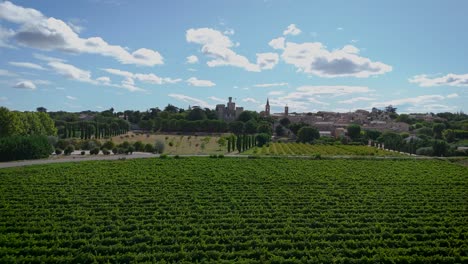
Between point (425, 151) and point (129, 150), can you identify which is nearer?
point (129, 150)

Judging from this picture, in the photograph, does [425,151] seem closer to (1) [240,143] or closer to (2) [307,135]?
(2) [307,135]

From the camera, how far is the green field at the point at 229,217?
13484 mm

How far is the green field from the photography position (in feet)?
44.2

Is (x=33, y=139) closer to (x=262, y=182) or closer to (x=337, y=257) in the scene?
(x=262, y=182)

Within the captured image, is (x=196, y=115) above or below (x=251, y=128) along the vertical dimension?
above

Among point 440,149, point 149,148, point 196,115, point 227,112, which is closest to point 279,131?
point 196,115

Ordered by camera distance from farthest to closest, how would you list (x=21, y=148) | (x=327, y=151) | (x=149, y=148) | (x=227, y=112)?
(x=227, y=112), (x=327, y=151), (x=149, y=148), (x=21, y=148)

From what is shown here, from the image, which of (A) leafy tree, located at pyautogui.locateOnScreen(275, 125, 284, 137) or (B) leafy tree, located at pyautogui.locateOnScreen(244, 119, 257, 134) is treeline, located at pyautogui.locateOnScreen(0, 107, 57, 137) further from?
(A) leafy tree, located at pyautogui.locateOnScreen(275, 125, 284, 137)

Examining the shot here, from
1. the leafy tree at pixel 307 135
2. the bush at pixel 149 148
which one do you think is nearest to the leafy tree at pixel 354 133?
the leafy tree at pixel 307 135

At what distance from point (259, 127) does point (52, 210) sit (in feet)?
245

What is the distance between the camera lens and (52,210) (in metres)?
18.8

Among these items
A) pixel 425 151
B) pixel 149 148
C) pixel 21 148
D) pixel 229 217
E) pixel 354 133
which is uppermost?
pixel 354 133

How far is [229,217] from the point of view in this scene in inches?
688

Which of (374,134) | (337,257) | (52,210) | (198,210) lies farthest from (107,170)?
(374,134)
